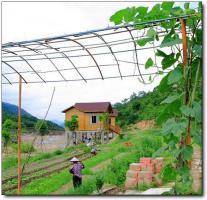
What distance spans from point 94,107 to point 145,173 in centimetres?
108

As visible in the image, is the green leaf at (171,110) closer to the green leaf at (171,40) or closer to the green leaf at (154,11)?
the green leaf at (171,40)

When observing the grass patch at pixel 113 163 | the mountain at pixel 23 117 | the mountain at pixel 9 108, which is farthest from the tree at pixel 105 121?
the mountain at pixel 9 108

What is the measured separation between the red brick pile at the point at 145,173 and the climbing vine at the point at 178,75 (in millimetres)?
2270

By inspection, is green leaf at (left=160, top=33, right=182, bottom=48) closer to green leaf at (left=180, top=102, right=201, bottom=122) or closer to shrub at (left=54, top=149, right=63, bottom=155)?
green leaf at (left=180, top=102, right=201, bottom=122)

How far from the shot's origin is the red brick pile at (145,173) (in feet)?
14.7

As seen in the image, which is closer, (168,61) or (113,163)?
(168,61)

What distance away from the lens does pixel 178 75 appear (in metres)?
2.02

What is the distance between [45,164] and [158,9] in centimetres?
544

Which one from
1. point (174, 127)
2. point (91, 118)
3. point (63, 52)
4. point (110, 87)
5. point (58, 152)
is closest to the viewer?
point (174, 127)

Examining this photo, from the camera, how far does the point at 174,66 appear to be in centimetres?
208

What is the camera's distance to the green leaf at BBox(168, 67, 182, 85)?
2000 millimetres

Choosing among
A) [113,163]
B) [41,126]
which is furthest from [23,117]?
[113,163]

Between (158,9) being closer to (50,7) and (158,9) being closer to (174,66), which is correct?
(174,66)

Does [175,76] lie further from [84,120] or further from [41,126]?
[84,120]
